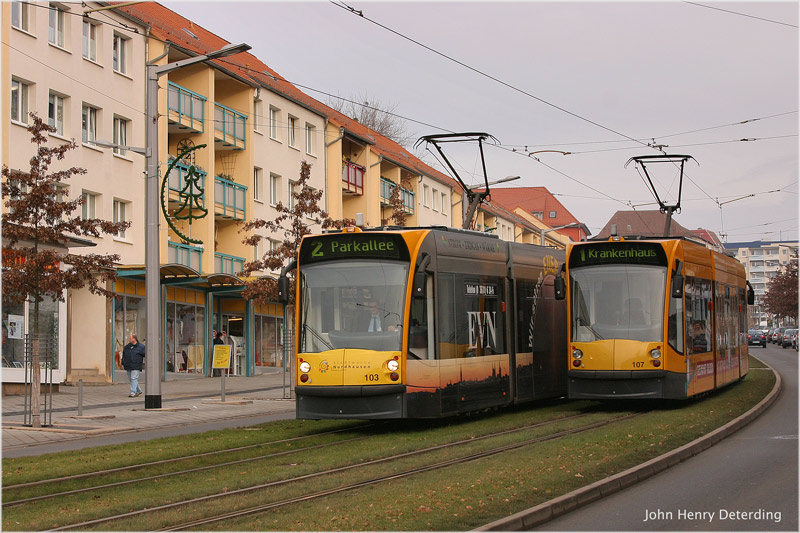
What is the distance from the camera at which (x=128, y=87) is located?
36.7m

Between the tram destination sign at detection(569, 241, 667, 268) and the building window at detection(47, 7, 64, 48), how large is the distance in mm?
20088

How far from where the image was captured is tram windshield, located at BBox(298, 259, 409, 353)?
15984 mm

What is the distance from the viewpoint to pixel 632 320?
781 inches

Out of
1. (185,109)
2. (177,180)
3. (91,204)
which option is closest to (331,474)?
(91,204)

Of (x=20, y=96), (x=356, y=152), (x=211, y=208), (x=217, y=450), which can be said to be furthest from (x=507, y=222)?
(x=217, y=450)

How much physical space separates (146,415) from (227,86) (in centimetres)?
2650

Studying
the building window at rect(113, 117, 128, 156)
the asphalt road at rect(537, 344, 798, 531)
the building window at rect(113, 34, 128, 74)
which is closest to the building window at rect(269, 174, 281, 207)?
the building window at rect(113, 117, 128, 156)

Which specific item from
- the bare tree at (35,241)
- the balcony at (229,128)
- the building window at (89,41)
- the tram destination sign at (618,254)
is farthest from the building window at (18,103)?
the tram destination sign at (618,254)

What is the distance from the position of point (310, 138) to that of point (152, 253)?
103 feet

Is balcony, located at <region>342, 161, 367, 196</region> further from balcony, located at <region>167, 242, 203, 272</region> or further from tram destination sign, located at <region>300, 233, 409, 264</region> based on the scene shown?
tram destination sign, located at <region>300, 233, 409, 264</region>

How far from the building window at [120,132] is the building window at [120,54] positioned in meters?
1.72

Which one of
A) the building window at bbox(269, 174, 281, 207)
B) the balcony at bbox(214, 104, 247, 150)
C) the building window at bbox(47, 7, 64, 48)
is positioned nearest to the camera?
the building window at bbox(47, 7, 64, 48)

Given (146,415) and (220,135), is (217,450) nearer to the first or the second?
(146,415)

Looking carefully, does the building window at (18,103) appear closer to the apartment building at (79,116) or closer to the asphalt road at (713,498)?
the apartment building at (79,116)
